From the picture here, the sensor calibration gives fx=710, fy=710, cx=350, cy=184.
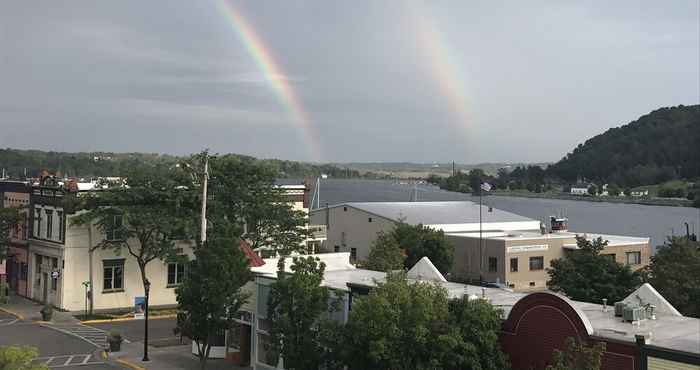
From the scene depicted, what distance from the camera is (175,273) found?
1967 inches

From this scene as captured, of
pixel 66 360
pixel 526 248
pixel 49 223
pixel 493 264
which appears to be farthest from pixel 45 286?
pixel 526 248

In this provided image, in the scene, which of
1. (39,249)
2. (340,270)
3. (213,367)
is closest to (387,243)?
(340,270)

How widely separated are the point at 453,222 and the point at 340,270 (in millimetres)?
47114

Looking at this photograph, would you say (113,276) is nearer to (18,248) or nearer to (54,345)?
(18,248)

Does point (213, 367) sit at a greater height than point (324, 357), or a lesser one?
lesser

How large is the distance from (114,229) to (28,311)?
7372 mm

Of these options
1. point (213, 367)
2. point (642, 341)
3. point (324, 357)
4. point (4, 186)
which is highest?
point (4, 186)

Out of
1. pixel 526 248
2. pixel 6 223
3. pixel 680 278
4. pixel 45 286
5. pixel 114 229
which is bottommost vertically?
pixel 45 286

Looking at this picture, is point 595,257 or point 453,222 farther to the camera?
point 453,222

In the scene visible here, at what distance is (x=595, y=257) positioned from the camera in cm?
3522

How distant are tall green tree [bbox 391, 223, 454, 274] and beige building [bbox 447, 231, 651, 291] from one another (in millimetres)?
3221

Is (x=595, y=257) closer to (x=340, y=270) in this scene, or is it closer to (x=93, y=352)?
(x=340, y=270)

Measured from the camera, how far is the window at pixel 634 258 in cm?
6431

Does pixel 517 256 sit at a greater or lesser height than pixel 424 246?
lesser
